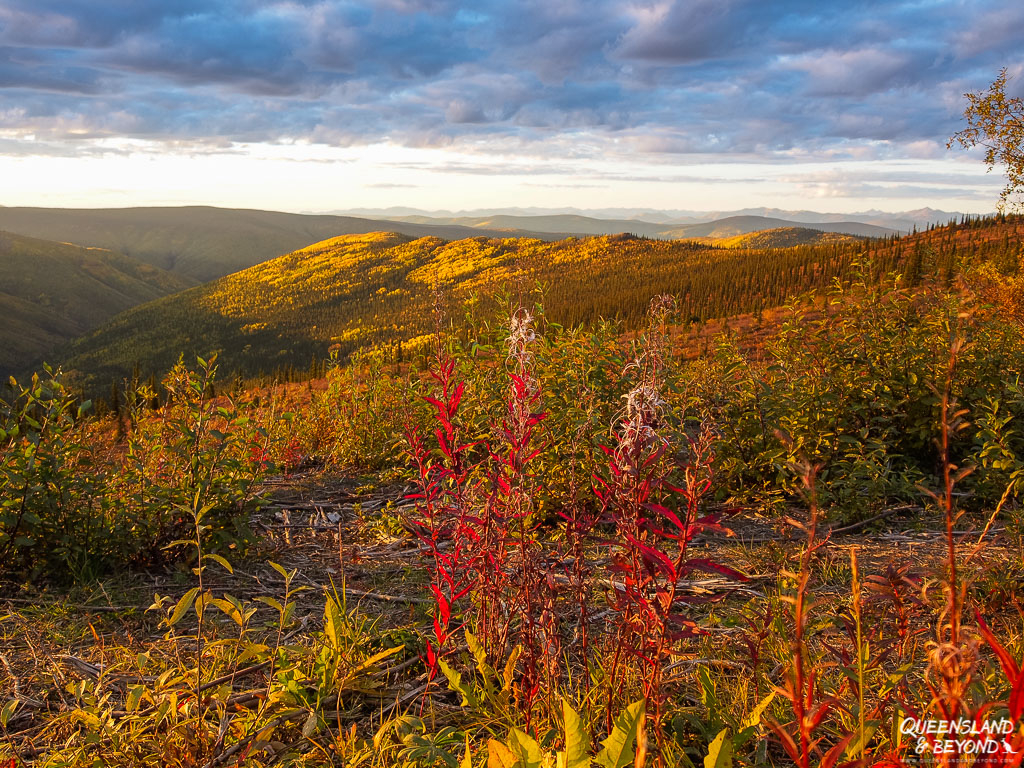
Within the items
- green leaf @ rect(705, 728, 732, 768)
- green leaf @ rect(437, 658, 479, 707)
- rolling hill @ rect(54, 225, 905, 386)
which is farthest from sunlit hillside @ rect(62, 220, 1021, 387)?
green leaf @ rect(437, 658, 479, 707)

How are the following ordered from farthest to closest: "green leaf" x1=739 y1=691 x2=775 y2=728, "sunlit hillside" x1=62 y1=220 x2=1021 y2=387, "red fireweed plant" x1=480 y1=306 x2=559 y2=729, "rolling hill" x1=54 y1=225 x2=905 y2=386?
"rolling hill" x1=54 y1=225 x2=905 y2=386 → "sunlit hillside" x1=62 y1=220 x2=1021 y2=387 → "red fireweed plant" x1=480 y1=306 x2=559 y2=729 → "green leaf" x1=739 y1=691 x2=775 y2=728

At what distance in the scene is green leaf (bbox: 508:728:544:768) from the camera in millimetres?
1720

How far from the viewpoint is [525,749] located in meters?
1.74

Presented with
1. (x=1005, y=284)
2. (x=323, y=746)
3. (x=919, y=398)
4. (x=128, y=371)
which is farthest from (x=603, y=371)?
(x=128, y=371)

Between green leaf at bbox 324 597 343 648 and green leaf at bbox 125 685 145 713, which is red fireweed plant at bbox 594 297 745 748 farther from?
green leaf at bbox 125 685 145 713

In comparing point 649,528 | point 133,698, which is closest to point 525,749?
point 649,528

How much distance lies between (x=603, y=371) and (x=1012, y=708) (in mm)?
4030

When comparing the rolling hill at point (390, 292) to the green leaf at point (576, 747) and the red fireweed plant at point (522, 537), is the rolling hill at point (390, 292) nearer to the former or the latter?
the red fireweed plant at point (522, 537)

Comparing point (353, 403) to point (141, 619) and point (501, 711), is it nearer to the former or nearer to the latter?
point (141, 619)

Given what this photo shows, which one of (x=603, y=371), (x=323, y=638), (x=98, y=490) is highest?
(x=603, y=371)

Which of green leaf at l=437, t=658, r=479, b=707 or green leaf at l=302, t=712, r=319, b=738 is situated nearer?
green leaf at l=302, t=712, r=319, b=738

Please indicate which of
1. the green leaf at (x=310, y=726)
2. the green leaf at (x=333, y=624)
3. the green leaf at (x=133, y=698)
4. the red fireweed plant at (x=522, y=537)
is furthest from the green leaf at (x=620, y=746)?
the green leaf at (x=133, y=698)

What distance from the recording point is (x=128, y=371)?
128 m

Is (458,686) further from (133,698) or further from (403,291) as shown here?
(403,291)
